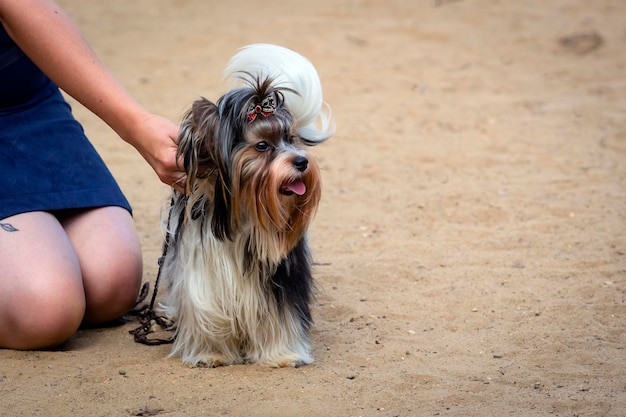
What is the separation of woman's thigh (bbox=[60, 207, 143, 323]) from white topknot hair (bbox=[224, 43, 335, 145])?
0.93 m

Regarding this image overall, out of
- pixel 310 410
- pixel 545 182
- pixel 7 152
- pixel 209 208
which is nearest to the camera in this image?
pixel 310 410

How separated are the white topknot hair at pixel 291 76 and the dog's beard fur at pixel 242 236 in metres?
0.05

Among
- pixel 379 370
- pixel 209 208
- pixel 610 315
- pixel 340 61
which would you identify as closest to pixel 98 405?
pixel 209 208

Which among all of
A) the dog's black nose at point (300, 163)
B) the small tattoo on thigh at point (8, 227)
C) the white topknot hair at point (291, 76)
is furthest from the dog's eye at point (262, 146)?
the small tattoo on thigh at point (8, 227)

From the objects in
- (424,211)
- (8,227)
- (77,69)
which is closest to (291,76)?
(77,69)

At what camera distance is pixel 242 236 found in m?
3.11

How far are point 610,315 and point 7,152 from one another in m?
2.59

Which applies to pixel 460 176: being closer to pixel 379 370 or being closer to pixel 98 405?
pixel 379 370

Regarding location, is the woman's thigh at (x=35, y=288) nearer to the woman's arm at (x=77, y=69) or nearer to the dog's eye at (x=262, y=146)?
the woman's arm at (x=77, y=69)

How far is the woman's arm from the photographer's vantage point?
120 inches

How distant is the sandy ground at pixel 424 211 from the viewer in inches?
120

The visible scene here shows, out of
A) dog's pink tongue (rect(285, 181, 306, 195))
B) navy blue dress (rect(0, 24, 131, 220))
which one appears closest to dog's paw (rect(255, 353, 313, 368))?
dog's pink tongue (rect(285, 181, 306, 195))

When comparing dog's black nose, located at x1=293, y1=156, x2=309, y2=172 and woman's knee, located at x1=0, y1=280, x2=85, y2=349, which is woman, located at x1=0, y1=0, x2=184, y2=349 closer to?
woman's knee, located at x1=0, y1=280, x2=85, y2=349

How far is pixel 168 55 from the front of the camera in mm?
8445
